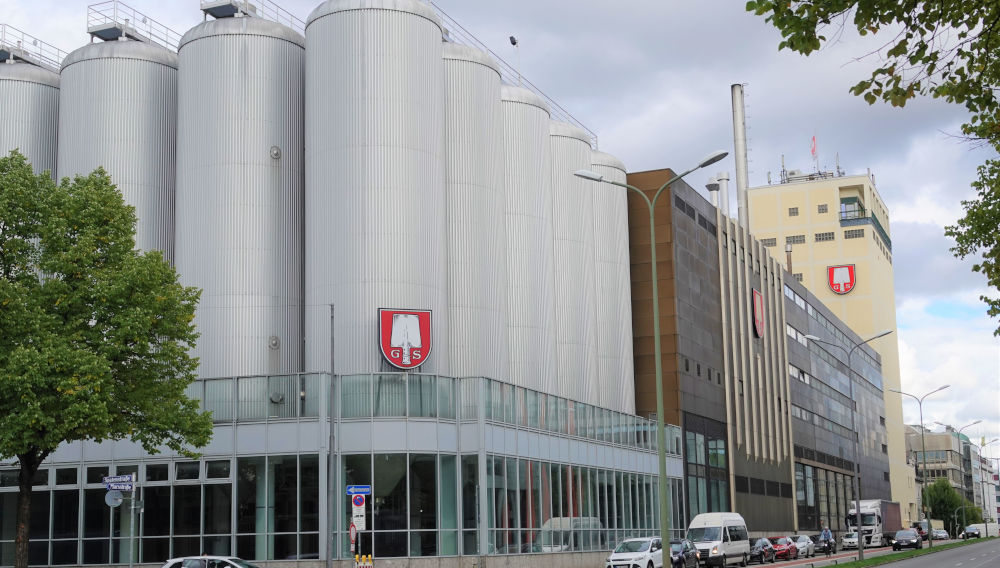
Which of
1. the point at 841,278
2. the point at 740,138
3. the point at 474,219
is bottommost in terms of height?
the point at 474,219

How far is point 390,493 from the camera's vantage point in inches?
1688

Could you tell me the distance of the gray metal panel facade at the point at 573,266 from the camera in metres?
61.2

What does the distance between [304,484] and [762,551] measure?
109ft

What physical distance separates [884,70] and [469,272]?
3991 centimetres

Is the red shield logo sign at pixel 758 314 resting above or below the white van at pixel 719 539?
above

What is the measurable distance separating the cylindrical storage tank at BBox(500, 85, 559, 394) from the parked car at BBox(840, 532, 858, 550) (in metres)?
50.4

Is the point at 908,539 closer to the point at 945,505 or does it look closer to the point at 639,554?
the point at 639,554

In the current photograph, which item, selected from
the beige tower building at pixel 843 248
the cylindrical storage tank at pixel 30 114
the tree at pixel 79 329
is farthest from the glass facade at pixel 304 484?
the beige tower building at pixel 843 248

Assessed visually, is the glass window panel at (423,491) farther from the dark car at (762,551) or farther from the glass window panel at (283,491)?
the dark car at (762,551)

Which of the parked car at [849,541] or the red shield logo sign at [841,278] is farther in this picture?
the red shield logo sign at [841,278]

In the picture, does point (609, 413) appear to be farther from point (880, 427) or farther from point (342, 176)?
point (880, 427)

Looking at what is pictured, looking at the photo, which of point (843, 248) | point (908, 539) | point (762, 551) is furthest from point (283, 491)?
point (843, 248)

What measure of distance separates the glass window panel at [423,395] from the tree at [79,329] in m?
9.88

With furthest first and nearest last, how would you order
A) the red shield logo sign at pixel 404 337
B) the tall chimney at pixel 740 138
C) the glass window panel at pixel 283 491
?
the tall chimney at pixel 740 138, the red shield logo sign at pixel 404 337, the glass window panel at pixel 283 491
